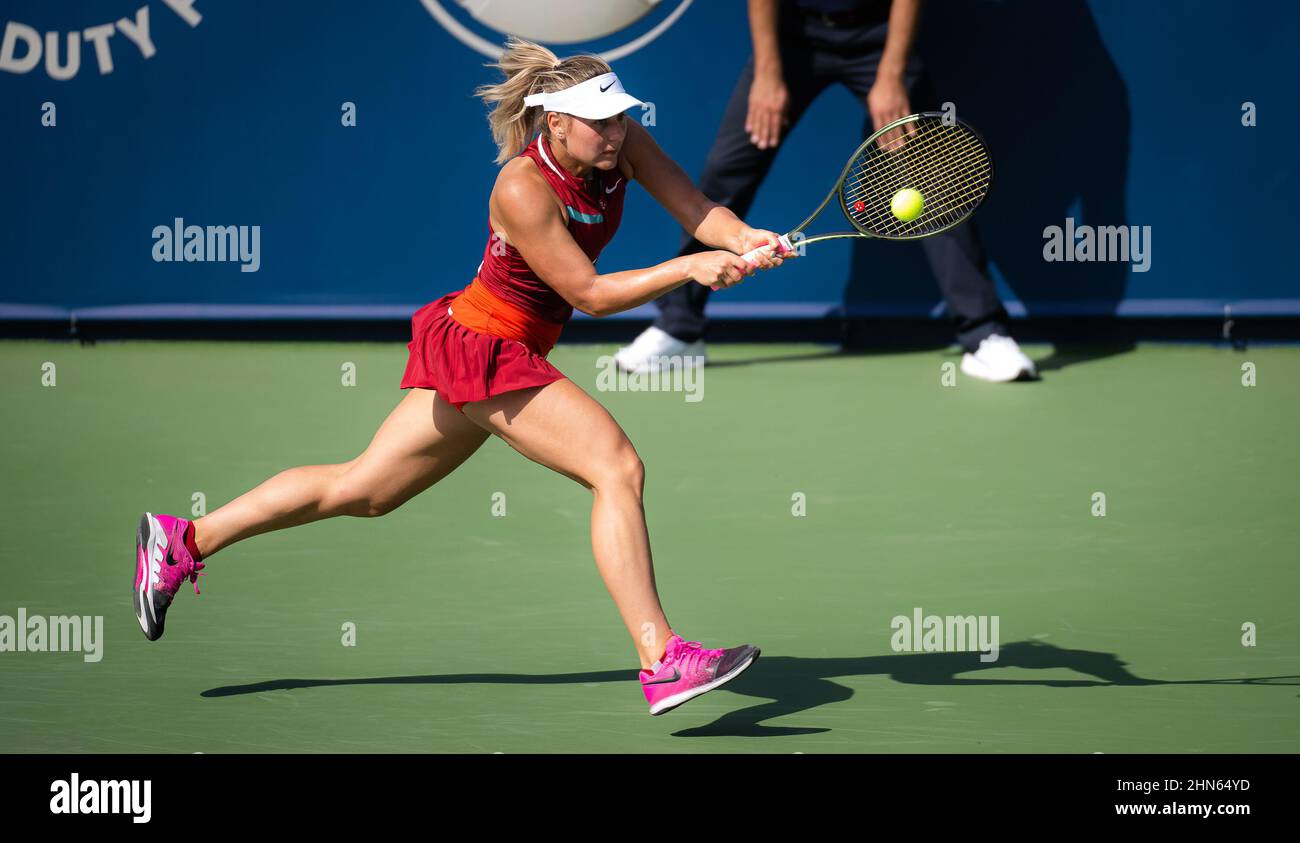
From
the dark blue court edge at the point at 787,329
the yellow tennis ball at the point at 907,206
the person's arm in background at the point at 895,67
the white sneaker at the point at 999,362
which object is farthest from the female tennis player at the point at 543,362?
the dark blue court edge at the point at 787,329

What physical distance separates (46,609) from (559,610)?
1.39m

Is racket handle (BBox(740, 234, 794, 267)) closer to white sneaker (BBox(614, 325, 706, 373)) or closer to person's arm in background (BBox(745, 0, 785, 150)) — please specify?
person's arm in background (BBox(745, 0, 785, 150))

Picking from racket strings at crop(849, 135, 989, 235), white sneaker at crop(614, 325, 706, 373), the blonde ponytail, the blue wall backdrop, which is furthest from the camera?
the blue wall backdrop

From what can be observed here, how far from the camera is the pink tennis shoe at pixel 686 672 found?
3902 millimetres

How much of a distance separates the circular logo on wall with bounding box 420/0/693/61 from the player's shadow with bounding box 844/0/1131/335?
1315 millimetres

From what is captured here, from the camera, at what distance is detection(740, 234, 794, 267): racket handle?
4066 mm

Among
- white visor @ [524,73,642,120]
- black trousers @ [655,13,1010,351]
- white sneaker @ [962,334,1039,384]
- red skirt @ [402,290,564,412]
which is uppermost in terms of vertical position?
black trousers @ [655,13,1010,351]

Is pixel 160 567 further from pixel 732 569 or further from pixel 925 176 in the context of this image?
pixel 925 176

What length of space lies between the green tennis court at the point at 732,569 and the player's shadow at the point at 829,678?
12 millimetres

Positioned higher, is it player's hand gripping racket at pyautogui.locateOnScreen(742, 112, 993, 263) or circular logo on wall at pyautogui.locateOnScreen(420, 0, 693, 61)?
circular logo on wall at pyautogui.locateOnScreen(420, 0, 693, 61)

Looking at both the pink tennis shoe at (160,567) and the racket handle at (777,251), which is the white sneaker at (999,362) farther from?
the pink tennis shoe at (160,567)

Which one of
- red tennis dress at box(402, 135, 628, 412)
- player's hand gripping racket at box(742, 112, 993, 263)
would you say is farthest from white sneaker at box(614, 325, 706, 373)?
red tennis dress at box(402, 135, 628, 412)

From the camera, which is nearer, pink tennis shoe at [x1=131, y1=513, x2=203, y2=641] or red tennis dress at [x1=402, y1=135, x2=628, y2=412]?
red tennis dress at [x1=402, y1=135, x2=628, y2=412]

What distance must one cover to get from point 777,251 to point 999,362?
13.8 feet
